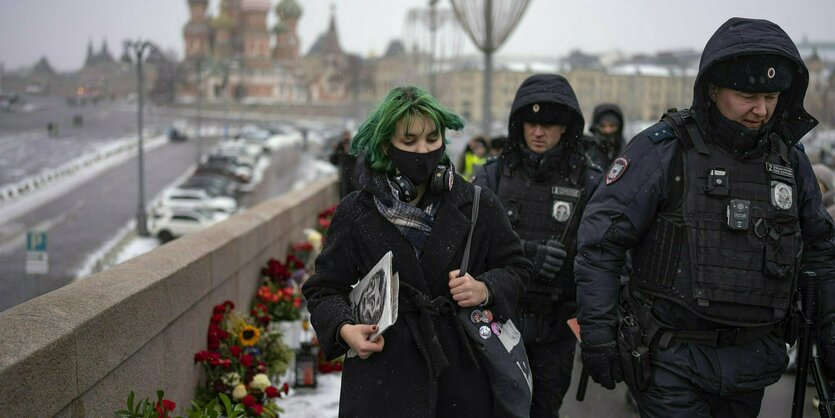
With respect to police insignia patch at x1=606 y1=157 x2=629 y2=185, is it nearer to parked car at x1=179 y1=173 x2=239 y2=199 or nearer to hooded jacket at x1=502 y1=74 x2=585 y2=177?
hooded jacket at x1=502 y1=74 x2=585 y2=177

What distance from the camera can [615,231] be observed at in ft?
11.5

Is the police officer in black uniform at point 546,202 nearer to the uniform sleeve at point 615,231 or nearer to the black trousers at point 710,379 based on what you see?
the uniform sleeve at point 615,231

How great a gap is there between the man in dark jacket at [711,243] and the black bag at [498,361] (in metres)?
0.47

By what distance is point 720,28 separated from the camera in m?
3.62

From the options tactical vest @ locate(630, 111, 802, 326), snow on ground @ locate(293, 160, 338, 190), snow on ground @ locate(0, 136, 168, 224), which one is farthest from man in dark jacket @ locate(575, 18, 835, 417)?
snow on ground @ locate(293, 160, 338, 190)

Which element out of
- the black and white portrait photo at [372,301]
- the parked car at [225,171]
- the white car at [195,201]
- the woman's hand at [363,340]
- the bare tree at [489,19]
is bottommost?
the parked car at [225,171]

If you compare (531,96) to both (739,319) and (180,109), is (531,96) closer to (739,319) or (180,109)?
(739,319)

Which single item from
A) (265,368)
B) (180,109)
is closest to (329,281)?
(265,368)

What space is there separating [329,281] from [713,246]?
53.6 inches

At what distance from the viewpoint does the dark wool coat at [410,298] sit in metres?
3.05

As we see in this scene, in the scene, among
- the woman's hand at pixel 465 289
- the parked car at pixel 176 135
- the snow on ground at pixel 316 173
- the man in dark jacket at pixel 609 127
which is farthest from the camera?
the parked car at pixel 176 135

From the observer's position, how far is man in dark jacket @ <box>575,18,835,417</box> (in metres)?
3.40

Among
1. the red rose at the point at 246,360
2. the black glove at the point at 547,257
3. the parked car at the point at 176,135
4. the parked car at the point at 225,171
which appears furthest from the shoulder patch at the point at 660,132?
the parked car at the point at 176,135

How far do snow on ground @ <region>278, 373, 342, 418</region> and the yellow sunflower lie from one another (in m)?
0.49
